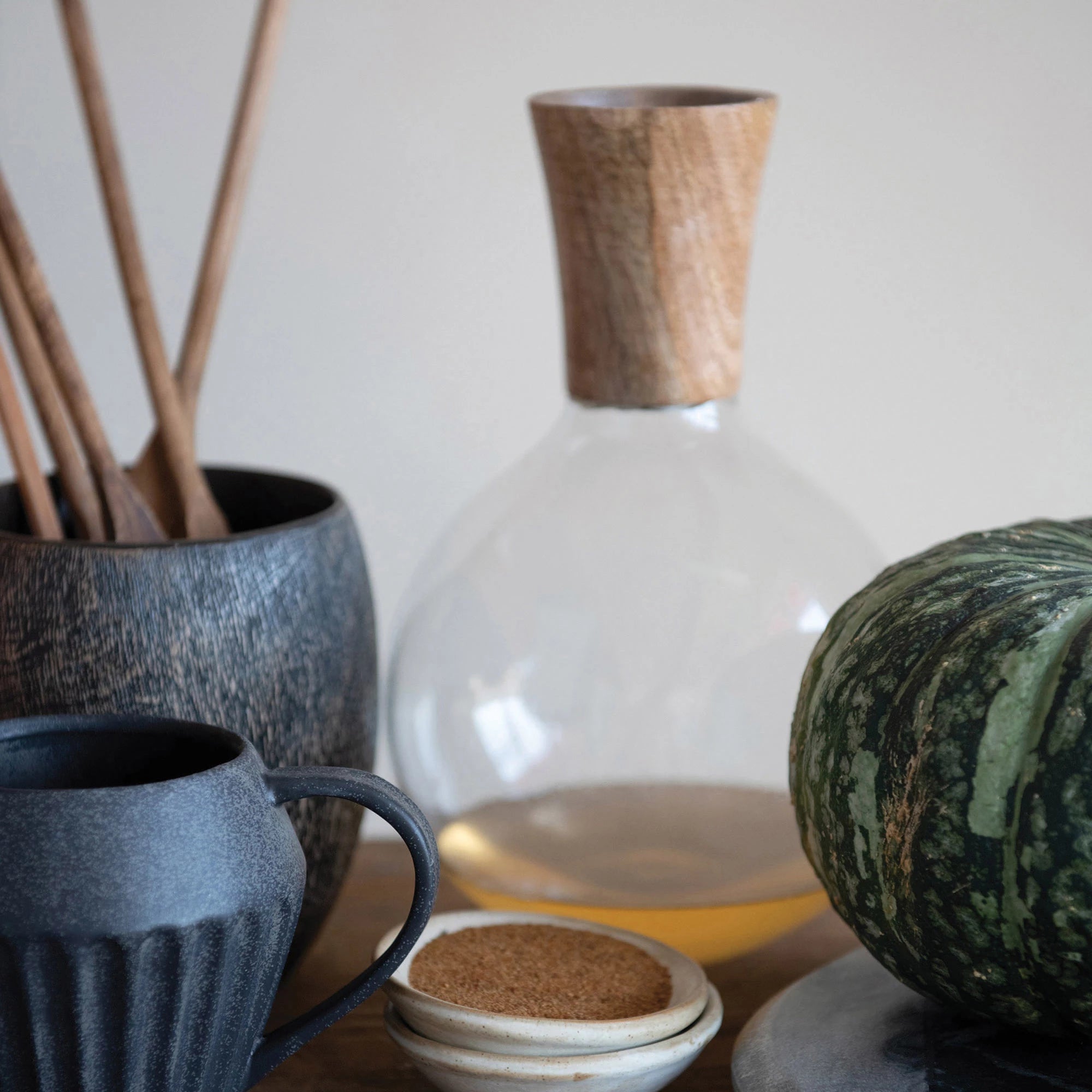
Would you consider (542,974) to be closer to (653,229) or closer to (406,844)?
(406,844)

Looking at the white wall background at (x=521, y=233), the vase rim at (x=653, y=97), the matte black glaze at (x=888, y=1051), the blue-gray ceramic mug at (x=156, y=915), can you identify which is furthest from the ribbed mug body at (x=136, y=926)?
the white wall background at (x=521, y=233)

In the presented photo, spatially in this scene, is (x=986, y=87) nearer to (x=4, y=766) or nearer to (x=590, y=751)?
(x=590, y=751)

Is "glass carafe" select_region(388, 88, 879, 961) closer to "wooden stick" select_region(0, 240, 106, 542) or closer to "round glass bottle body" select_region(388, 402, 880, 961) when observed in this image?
"round glass bottle body" select_region(388, 402, 880, 961)

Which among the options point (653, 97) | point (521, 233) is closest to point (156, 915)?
point (653, 97)

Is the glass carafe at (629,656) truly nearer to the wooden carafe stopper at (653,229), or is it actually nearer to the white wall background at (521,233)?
the wooden carafe stopper at (653,229)

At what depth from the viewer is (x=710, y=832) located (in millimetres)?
541

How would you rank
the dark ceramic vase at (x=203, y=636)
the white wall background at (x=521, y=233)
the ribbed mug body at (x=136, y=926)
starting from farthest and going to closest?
the white wall background at (x=521, y=233), the dark ceramic vase at (x=203, y=636), the ribbed mug body at (x=136, y=926)

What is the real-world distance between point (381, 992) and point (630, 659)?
0.15 metres

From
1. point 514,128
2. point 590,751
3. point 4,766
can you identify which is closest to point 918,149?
point 514,128

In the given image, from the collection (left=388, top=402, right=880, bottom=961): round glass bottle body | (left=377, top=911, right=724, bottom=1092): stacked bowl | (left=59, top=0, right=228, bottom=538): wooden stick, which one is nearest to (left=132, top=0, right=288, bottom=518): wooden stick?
(left=59, top=0, right=228, bottom=538): wooden stick

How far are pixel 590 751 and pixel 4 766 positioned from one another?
0.23 metres

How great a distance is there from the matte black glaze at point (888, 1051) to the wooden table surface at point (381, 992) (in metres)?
0.04

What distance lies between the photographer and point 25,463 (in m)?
0.49

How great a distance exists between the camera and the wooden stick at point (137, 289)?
1.64ft
